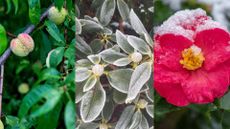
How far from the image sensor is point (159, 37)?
1614 mm

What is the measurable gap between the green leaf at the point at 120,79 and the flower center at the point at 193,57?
20cm

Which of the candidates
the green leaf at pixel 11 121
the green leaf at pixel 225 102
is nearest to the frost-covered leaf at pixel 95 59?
the green leaf at pixel 11 121

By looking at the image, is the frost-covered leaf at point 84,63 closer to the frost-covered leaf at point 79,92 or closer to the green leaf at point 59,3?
the frost-covered leaf at point 79,92

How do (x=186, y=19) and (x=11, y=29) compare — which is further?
(x=11, y=29)

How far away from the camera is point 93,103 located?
1.54m

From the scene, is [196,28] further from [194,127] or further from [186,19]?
[194,127]

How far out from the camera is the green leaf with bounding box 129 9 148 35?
1.54 m

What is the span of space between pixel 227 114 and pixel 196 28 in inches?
12.5

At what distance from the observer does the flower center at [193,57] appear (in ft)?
5.24

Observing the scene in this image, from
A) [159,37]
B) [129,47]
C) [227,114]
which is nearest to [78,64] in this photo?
[129,47]

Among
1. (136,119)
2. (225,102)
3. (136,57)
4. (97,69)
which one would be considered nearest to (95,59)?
(97,69)

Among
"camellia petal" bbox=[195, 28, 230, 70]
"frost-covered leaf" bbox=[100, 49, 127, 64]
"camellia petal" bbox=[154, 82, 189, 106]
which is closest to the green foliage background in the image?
"frost-covered leaf" bbox=[100, 49, 127, 64]

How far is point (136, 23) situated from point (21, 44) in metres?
0.39

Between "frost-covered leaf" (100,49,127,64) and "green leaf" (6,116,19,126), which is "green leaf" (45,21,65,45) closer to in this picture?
"frost-covered leaf" (100,49,127,64)
